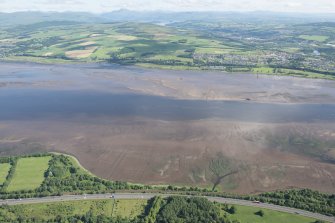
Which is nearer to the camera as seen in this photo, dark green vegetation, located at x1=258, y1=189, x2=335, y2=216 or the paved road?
dark green vegetation, located at x1=258, y1=189, x2=335, y2=216

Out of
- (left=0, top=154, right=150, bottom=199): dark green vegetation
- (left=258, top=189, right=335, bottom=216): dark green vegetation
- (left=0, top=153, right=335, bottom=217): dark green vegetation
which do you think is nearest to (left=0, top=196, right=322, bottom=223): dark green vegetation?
(left=0, top=153, right=335, bottom=217): dark green vegetation

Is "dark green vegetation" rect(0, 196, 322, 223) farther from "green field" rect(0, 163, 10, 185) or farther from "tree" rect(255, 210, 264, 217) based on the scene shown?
"green field" rect(0, 163, 10, 185)

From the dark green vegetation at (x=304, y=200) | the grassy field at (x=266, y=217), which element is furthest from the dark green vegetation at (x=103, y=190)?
the grassy field at (x=266, y=217)

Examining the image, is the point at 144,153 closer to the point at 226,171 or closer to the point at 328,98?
the point at 226,171

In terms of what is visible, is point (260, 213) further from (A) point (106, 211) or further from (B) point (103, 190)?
(B) point (103, 190)

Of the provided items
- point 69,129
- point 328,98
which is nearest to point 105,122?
point 69,129

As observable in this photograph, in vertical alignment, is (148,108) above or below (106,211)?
below

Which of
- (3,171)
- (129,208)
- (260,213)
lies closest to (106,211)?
(129,208)
